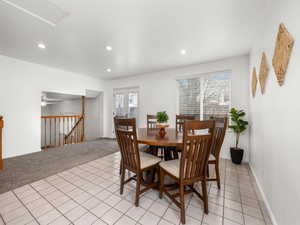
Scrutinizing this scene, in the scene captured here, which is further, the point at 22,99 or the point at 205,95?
the point at 205,95

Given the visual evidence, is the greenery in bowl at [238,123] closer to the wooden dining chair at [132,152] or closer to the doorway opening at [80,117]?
the wooden dining chair at [132,152]

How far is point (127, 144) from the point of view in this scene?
5.09ft

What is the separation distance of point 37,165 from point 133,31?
333cm

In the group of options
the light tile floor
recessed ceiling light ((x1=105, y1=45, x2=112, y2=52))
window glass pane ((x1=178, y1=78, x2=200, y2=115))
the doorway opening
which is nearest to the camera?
the light tile floor

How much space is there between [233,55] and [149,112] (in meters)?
2.85

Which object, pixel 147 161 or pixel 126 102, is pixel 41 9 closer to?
pixel 147 161

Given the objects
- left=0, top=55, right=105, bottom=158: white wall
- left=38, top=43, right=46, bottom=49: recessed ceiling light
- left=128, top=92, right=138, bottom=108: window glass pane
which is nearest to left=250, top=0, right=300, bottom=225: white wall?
left=38, top=43, right=46, bottom=49: recessed ceiling light

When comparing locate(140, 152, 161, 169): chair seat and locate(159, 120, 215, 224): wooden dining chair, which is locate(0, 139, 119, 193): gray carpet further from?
locate(159, 120, 215, 224): wooden dining chair

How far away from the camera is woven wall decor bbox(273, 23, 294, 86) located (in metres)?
1.01

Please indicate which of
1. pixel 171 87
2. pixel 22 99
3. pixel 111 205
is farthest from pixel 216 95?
pixel 22 99

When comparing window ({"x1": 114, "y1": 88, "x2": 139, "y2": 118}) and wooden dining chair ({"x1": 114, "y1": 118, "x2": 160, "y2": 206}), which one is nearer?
wooden dining chair ({"x1": 114, "y1": 118, "x2": 160, "y2": 206})

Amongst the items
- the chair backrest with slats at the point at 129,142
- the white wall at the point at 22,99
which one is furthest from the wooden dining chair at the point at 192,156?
the white wall at the point at 22,99

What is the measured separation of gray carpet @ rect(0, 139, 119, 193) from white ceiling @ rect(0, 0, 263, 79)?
2493 millimetres

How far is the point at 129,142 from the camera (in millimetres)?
1520
